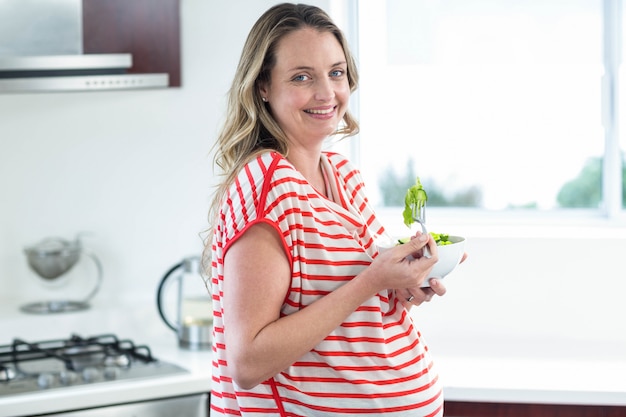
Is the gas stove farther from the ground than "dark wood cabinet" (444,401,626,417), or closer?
farther from the ground

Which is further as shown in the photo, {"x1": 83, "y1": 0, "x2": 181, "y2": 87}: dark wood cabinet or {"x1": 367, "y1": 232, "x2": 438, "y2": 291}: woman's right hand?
{"x1": 83, "y1": 0, "x2": 181, "y2": 87}: dark wood cabinet

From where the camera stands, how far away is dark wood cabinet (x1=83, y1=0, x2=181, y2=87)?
2613 millimetres

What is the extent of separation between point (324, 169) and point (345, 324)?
301 millimetres

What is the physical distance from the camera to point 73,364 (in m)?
2.28

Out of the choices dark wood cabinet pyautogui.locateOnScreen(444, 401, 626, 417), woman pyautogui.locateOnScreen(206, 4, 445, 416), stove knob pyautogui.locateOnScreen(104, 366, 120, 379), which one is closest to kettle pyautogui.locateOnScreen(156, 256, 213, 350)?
stove knob pyautogui.locateOnScreen(104, 366, 120, 379)

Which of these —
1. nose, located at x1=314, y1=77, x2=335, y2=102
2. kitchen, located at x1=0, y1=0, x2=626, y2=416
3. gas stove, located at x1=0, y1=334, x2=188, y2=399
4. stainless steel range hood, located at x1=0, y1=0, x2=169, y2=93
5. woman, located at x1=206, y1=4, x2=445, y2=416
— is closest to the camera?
woman, located at x1=206, y1=4, x2=445, y2=416

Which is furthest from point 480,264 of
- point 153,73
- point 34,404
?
point 34,404

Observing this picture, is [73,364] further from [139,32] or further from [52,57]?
[139,32]

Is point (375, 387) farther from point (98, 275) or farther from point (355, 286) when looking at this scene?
point (98, 275)

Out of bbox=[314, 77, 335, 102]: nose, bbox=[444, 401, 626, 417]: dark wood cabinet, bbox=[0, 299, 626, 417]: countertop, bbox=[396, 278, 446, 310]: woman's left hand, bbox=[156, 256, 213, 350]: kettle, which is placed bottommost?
bbox=[444, 401, 626, 417]: dark wood cabinet

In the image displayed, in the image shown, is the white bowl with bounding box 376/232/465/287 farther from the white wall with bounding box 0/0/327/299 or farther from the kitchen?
the white wall with bounding box 0/0/327/299

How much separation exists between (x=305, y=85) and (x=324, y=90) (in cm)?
3

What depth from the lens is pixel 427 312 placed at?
2.71m

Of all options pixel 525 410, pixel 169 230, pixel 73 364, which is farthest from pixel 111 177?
pixel 525 410
